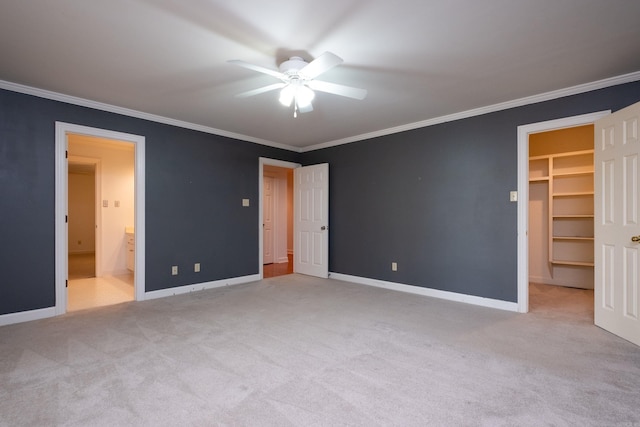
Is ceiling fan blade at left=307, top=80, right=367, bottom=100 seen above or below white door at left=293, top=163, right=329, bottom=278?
above

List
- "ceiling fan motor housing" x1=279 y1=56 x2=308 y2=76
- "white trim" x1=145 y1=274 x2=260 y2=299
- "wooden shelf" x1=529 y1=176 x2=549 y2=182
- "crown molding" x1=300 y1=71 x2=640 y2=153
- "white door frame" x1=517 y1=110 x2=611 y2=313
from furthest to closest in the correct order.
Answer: "wooden shelf" x1=529 y1=176 x2=549 y2=182, "white trim" x1=145 y1=274 x2=260 y2=299, "white door frame" x1=517 y1=110 x2=611 y2=313, "crown molding" x1=300 y1=71 x2=640 y2=153, "ceiling fan motor housing" x1=279 y1=56 x2=308 y2=76

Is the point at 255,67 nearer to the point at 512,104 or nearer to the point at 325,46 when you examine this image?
the point at 325,46

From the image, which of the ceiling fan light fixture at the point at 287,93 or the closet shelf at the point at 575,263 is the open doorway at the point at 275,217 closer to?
the ceiling fan light fixture at the point at 287,93

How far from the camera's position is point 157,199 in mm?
4320

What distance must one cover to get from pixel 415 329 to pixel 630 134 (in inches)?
104

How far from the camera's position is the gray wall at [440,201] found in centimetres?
378

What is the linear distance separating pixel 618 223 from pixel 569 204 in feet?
8.04

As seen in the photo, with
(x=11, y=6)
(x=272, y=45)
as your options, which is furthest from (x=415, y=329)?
(x=11, y=6)

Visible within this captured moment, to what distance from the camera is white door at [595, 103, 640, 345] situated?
275 centimetres

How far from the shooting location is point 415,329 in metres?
→ 3.11

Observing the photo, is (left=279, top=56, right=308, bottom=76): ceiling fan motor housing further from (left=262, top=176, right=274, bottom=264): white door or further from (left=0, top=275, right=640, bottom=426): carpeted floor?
(left=262, top=176, right=274, bottom=264): white door

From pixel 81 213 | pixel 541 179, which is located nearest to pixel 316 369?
pixel 541 179

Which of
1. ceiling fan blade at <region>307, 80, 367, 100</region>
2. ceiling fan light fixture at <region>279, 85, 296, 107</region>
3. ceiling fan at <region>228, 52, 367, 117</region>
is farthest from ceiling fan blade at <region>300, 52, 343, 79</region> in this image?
ceiling fan light fixture at <region>279, 85, 296, 107</region>

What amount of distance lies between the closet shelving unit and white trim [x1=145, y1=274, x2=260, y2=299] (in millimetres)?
4997
